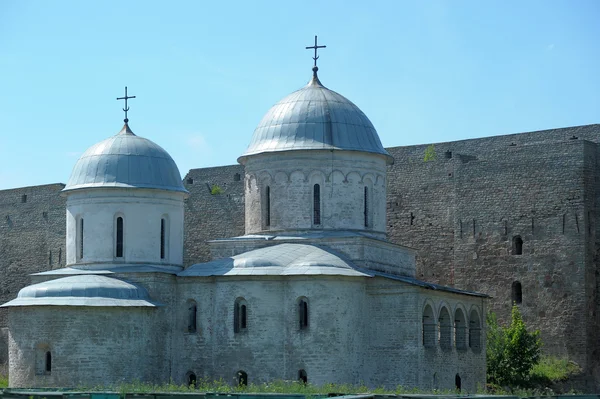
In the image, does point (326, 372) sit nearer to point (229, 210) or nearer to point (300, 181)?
point (300, 181)

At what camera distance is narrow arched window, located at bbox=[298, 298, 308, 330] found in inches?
1058

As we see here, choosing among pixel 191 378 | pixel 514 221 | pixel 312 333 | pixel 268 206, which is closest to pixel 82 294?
pixel 191 378

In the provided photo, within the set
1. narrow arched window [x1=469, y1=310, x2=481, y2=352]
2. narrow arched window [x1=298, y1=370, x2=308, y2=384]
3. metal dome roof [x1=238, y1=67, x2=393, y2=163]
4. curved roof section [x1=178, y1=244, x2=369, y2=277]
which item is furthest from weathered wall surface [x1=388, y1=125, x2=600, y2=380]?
narrow arched window [x1=298, y1=370, x2=308, y2=384]

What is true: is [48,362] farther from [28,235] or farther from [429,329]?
[28,235]

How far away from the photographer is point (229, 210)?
129 ft

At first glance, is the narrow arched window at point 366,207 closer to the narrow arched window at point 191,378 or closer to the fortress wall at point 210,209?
the narrow arched window at point 191,378

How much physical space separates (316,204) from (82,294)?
628cm

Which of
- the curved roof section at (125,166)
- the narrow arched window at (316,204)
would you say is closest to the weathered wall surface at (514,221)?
the narrow arched window at (316,204)

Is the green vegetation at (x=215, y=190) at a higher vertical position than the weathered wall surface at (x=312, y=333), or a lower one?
higher

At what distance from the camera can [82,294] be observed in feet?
88.8

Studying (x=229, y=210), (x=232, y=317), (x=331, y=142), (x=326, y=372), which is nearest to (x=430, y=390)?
(x=326, y=372)

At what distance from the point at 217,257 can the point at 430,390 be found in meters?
6.28

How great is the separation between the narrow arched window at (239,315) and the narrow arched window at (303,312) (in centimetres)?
124

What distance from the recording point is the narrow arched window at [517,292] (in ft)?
111
